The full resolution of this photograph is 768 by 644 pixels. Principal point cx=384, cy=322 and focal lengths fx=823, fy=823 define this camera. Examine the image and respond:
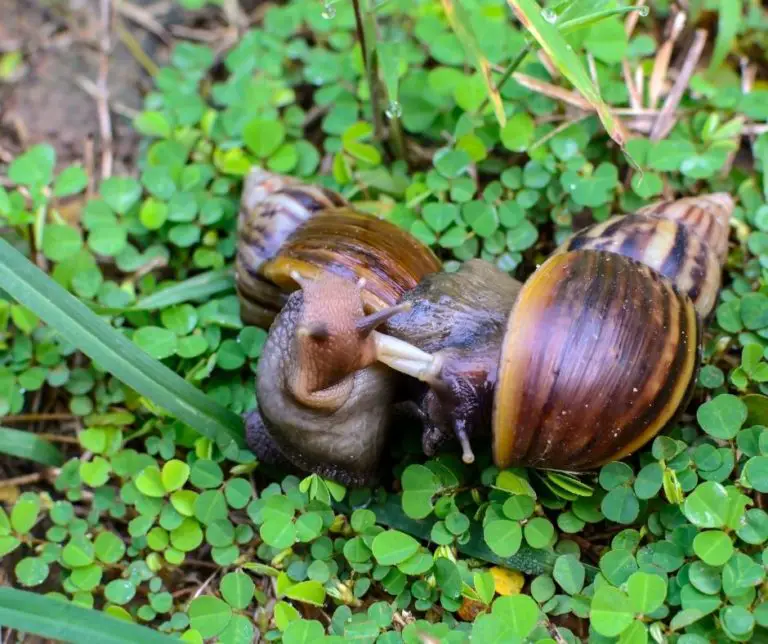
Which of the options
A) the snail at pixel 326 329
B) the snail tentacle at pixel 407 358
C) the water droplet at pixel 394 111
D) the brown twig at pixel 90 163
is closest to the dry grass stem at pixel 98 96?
the brown twig at pixel 90 163

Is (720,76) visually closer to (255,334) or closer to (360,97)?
(360,97)

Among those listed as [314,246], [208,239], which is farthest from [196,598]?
[208,239]

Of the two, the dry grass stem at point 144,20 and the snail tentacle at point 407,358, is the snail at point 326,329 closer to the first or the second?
the snail tentacle at point 407,358

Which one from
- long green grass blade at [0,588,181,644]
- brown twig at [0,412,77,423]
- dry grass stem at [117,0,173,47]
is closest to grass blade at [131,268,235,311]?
brown twig at [0,412,77,423]

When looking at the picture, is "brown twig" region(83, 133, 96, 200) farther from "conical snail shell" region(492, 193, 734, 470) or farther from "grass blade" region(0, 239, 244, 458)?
"conical snail shell" region(492, 193, 734, 470)

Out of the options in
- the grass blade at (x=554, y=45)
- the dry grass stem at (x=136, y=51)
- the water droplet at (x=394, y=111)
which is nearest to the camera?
the grass blade at (x=554, y=45)

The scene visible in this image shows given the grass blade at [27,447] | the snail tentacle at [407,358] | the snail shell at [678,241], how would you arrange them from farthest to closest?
the grass blade at [27,447], the snail shell at [678,241], the snail tentacle at [407,358]
